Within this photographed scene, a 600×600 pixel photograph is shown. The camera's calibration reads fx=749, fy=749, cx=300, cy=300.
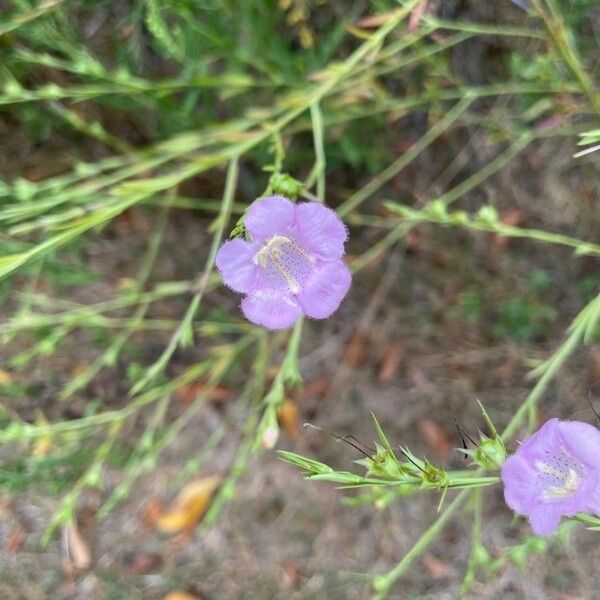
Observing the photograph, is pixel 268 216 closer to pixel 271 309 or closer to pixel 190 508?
pixel 271 309

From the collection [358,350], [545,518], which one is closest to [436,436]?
[358,350]

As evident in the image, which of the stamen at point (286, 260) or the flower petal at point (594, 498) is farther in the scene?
the stamen at point (286, 260)

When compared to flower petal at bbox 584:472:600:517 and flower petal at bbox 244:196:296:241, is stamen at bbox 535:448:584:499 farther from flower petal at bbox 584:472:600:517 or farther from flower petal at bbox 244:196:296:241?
flower petal at bbox 244:196:296:241

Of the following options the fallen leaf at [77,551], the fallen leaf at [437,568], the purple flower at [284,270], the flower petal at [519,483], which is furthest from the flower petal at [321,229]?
the fallen leaf at [77,551]

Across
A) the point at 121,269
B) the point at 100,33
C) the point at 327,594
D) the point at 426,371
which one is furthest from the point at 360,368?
the point at 100,33

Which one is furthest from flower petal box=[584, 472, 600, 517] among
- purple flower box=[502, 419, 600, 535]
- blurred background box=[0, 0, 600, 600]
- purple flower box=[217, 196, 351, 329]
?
blurred background box=[0, 0, 600, 600]

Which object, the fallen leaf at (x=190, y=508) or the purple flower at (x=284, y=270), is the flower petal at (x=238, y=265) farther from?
the fallen leaf at (x=190, y=508)

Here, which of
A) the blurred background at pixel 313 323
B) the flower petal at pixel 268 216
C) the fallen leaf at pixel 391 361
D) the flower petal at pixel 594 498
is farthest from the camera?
the fallen leaf at pixel 391 361
